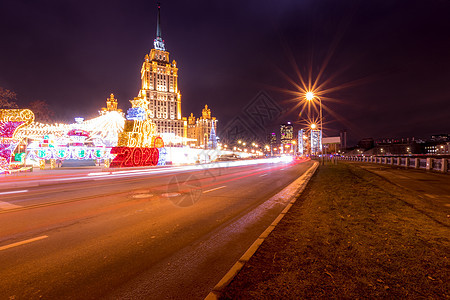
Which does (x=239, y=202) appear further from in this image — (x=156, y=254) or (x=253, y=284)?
(x=253, y=284)

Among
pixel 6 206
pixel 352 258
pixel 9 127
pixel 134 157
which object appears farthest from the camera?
pixel 134 157

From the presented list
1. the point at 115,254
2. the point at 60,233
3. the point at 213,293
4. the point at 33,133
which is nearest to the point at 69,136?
the point at 33,133

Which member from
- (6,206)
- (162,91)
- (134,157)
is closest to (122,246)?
(6,206)

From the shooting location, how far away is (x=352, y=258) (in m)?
3.68

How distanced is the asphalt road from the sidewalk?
2.30 feet

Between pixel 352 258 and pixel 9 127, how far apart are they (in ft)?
80.8

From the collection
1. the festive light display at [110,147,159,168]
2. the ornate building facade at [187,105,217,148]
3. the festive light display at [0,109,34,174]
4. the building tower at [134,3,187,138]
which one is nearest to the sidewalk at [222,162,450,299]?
the festive light display at [0,109,34,174]

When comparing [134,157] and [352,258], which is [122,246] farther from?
[134,157]

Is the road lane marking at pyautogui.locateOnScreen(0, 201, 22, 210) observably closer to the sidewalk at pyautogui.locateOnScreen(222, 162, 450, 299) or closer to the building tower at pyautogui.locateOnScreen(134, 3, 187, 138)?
the sidewalk at pyautogui.locateOnScreen(222, 162, 450, 299)

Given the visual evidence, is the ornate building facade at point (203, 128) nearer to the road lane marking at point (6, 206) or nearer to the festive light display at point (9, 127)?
the festive light display at point (9, 127)

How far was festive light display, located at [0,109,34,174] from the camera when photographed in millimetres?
17844

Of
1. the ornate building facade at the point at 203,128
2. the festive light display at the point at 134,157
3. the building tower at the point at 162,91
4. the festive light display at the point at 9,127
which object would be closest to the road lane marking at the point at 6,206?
the festive light display at the point at 9,127

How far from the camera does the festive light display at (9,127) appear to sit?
17844 mm

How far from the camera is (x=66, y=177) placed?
1764 cm
